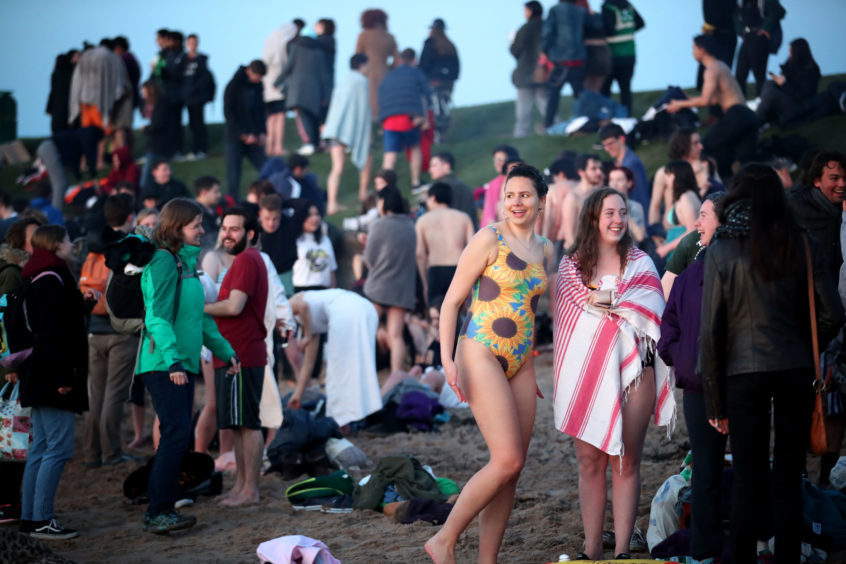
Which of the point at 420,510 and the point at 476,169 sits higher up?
the point at 476,169

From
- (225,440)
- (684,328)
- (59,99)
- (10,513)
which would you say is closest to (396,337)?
(225,440)

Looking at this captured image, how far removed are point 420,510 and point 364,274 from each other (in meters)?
5.01

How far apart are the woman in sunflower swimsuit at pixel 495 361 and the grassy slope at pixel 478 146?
766cm

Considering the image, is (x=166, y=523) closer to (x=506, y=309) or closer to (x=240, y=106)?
(x=506, y=309)

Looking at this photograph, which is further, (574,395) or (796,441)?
(574,395)

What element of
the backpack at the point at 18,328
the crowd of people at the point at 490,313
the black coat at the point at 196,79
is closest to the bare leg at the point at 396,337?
the crowd of people at the point at 490,313

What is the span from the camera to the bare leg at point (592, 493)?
4.27 metres

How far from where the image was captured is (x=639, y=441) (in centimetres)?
426

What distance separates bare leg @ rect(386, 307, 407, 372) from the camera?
9055mm

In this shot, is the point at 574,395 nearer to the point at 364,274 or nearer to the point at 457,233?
the point at 457,233

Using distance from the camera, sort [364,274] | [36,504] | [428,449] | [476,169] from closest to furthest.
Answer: [36,504]
[428,449]
[364,274]
[476,169]

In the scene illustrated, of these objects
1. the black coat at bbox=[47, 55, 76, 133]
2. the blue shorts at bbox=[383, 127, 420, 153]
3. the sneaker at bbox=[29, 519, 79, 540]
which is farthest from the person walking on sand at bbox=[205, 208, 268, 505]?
the black coat at bbox=[47, 55, 76, 133]

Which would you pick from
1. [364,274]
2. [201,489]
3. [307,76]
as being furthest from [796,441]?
[307,76]

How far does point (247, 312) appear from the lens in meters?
5.90
